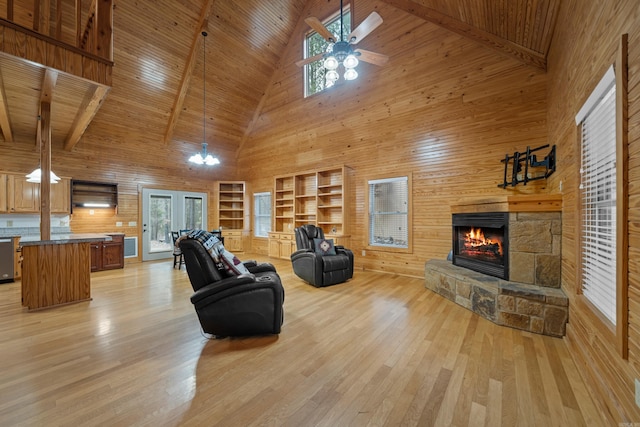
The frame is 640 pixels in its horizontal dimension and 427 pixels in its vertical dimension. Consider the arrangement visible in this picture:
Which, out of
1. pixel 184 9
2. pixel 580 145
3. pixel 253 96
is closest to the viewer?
pixel 580 145

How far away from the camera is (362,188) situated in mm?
5957

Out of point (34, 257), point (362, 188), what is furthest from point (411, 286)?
point (34, 257)

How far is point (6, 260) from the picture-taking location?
4.50 meters

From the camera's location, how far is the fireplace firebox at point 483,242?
316 centimetres

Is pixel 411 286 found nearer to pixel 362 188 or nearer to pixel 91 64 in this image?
pixel 362 188

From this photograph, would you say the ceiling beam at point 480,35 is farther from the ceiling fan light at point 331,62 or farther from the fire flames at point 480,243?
the fire flames at point 480,243

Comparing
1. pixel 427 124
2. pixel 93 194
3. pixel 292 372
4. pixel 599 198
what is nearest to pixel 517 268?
pixel 599 198

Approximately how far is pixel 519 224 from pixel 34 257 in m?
A: 6.23

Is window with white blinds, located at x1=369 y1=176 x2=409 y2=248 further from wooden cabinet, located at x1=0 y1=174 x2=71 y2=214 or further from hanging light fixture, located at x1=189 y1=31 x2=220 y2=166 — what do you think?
wooden cabinet, located at x1=0 y1=174 x2=71 y2=214

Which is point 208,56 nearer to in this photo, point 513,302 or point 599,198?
point 599,198

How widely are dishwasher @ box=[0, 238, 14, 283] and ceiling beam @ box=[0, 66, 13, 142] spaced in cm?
212

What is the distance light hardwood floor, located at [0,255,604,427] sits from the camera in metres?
1.55

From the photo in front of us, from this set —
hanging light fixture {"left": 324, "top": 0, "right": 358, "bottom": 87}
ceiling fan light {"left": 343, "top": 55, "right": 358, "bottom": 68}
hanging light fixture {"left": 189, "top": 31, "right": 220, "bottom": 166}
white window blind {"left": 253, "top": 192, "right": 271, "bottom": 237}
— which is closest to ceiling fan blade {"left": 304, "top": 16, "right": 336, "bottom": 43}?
hanging light fixture {"left": 324, "top": 0, "right": 358, "bottom": 87}

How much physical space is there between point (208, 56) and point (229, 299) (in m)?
6.47
